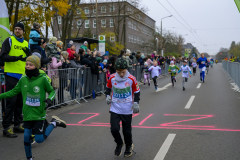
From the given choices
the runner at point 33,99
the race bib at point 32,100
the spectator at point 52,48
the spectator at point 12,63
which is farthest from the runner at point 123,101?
the spectator at point 52,48

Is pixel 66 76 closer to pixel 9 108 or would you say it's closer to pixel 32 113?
pixel 9 108

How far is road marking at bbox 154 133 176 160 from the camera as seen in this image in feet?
15.3

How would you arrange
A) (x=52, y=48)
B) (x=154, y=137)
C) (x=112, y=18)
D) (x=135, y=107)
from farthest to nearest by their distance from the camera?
(x=112, y=18), (x=52, y=48), (x=154, y=137), (x=135, y=107)

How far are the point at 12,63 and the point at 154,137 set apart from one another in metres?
3.44

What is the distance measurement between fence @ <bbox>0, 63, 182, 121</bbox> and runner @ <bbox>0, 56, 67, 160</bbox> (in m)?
3.45

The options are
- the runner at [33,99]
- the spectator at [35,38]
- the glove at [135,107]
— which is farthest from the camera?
the spectator at [35,38]

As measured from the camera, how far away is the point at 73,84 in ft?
34.6

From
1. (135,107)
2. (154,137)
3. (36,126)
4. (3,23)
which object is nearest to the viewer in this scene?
(36,126)

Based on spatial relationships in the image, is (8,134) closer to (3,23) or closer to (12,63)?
(12,63)

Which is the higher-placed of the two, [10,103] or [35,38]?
[35,38]

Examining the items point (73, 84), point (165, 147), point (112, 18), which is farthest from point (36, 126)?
point (112, 18)

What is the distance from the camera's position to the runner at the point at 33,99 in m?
4.26

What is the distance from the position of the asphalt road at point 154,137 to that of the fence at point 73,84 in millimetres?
805

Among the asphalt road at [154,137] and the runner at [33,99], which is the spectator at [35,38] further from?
the runner at [33,99]
